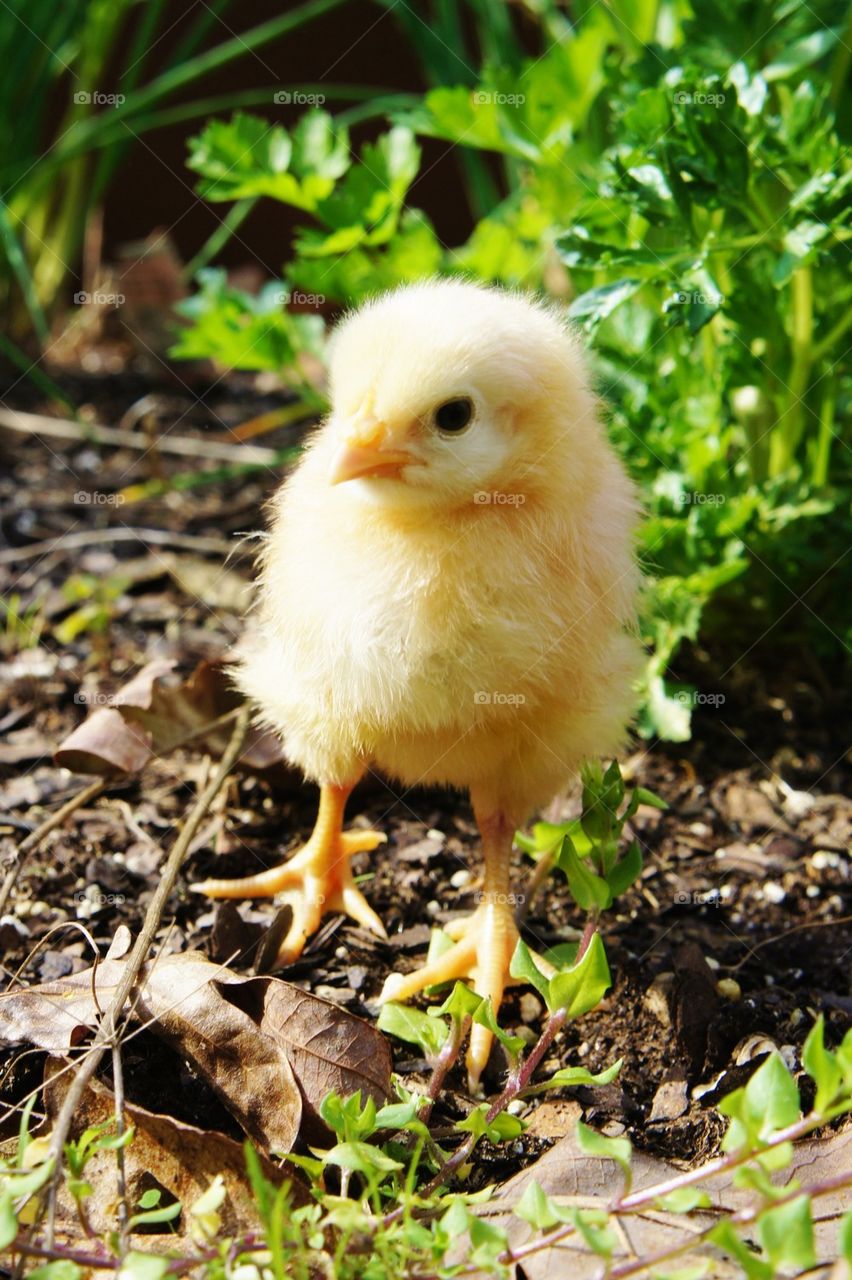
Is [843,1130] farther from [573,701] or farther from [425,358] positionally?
[425,358]

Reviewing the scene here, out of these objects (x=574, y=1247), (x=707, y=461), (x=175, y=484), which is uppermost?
(x=175, y=484)

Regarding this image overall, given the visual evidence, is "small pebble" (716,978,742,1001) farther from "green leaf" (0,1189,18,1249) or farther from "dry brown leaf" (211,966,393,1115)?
"green leaf" (0,1189,18,1249)

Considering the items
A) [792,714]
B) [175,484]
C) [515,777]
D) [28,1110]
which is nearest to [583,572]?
[515,777]
